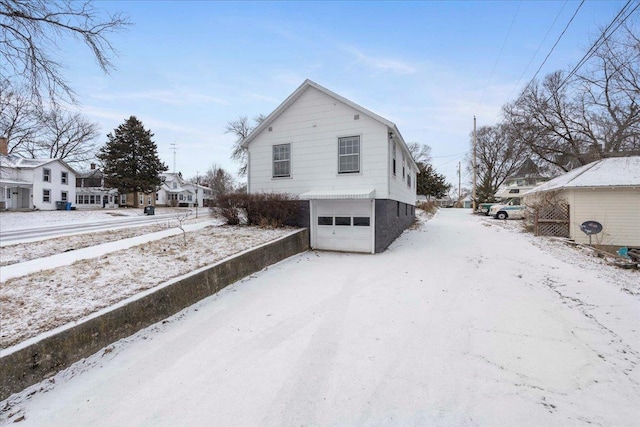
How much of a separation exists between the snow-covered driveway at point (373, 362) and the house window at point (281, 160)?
611cm

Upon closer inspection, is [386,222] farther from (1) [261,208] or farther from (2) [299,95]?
(2) [299,95]

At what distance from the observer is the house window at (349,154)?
1089 centimetres

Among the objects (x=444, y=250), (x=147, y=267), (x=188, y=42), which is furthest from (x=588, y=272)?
(x=188, y=42)

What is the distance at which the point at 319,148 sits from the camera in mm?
11422

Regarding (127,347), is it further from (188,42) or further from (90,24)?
(188,42)

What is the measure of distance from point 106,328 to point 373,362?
3868mm

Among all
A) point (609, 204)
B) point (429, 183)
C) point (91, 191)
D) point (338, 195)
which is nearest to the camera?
point (338, 195)

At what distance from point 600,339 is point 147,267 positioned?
8331 millimetres

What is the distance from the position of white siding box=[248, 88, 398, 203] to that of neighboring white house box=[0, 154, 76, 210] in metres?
25.4

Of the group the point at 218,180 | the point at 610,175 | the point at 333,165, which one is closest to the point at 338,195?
the point at 333,165

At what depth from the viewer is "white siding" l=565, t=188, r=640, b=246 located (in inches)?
502

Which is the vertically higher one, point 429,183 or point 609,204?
point 429,183

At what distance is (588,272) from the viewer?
811cm

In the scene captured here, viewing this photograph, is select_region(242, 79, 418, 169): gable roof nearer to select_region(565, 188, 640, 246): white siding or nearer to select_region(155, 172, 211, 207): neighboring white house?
select_region(565, 188, 640, 246): white siding
